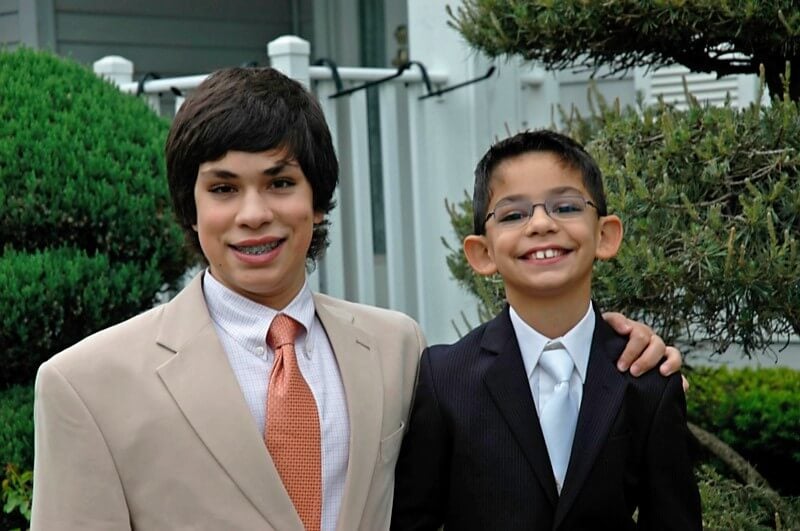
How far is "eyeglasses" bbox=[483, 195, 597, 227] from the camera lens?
2.46 meters

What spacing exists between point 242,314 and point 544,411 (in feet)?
1.96

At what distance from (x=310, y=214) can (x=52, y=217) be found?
207cm

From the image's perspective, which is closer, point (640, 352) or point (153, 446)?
point (153, 446)

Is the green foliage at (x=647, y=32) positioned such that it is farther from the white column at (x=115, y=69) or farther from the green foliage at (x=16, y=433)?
the white column at (x=115, y=69)

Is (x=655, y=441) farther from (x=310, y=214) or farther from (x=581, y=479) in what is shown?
(x=310, y=214)

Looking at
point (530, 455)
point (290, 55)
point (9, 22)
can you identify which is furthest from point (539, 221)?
point (9, 22)

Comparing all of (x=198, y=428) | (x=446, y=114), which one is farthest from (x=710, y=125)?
(x=446, y=114)

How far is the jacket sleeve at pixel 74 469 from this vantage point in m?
2.12

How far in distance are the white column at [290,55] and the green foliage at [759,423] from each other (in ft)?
6.78

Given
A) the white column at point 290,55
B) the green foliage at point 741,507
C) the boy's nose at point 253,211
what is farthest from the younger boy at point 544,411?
the white column at point 290,55

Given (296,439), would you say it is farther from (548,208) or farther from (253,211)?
(548,208)

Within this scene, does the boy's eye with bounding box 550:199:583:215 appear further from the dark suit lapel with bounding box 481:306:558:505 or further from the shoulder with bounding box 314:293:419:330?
the shoulder with bounding box 314:293:419:330

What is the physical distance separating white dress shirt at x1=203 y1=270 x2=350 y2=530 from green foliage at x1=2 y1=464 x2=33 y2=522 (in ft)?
6.55

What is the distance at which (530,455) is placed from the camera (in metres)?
2.39
